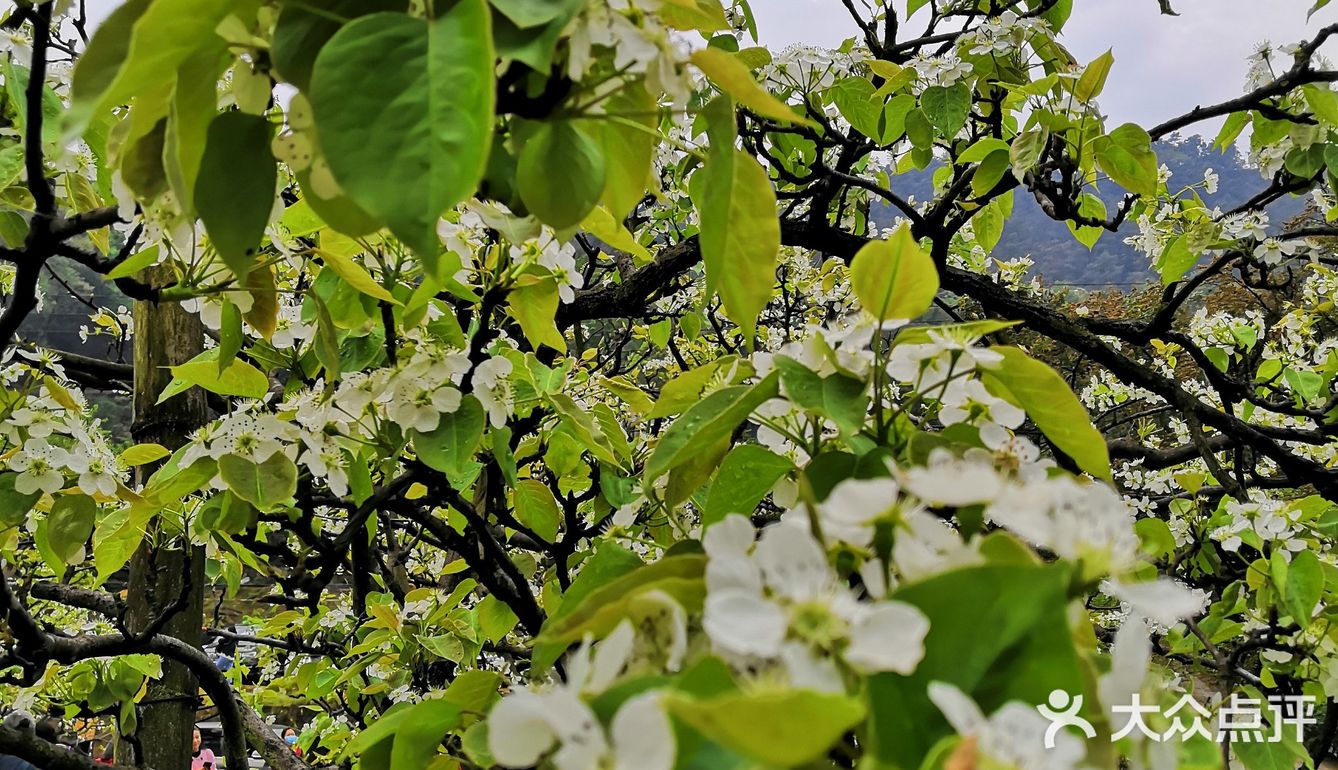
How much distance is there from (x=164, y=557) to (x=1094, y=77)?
1766 millimetres

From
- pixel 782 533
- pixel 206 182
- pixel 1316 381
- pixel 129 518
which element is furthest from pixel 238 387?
pixel 1316 381

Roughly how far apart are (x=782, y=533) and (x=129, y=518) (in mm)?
920

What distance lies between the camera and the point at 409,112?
32cm

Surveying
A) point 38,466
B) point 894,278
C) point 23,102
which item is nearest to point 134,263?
point 23,102

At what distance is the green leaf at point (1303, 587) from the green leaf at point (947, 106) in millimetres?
820

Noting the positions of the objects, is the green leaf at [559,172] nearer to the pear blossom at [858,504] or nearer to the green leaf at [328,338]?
the pear blossom at [858,504]

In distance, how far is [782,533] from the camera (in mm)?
286

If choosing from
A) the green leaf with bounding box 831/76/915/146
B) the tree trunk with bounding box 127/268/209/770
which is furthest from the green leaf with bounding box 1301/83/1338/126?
the tree trunk with bounding box 127/268/209/770

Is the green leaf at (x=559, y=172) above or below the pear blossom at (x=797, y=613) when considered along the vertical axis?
above

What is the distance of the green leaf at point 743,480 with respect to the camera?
52 centimetres

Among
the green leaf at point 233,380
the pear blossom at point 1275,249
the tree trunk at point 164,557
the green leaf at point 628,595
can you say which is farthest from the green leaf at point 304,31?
the pear blossom at point 1275,249

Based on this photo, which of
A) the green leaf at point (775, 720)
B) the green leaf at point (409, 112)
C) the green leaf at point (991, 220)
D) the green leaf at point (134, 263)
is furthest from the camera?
the green leaf at point (991, 220)

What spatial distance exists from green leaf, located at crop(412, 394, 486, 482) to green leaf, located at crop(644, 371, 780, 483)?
0.34 m

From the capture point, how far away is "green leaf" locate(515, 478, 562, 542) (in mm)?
1169
